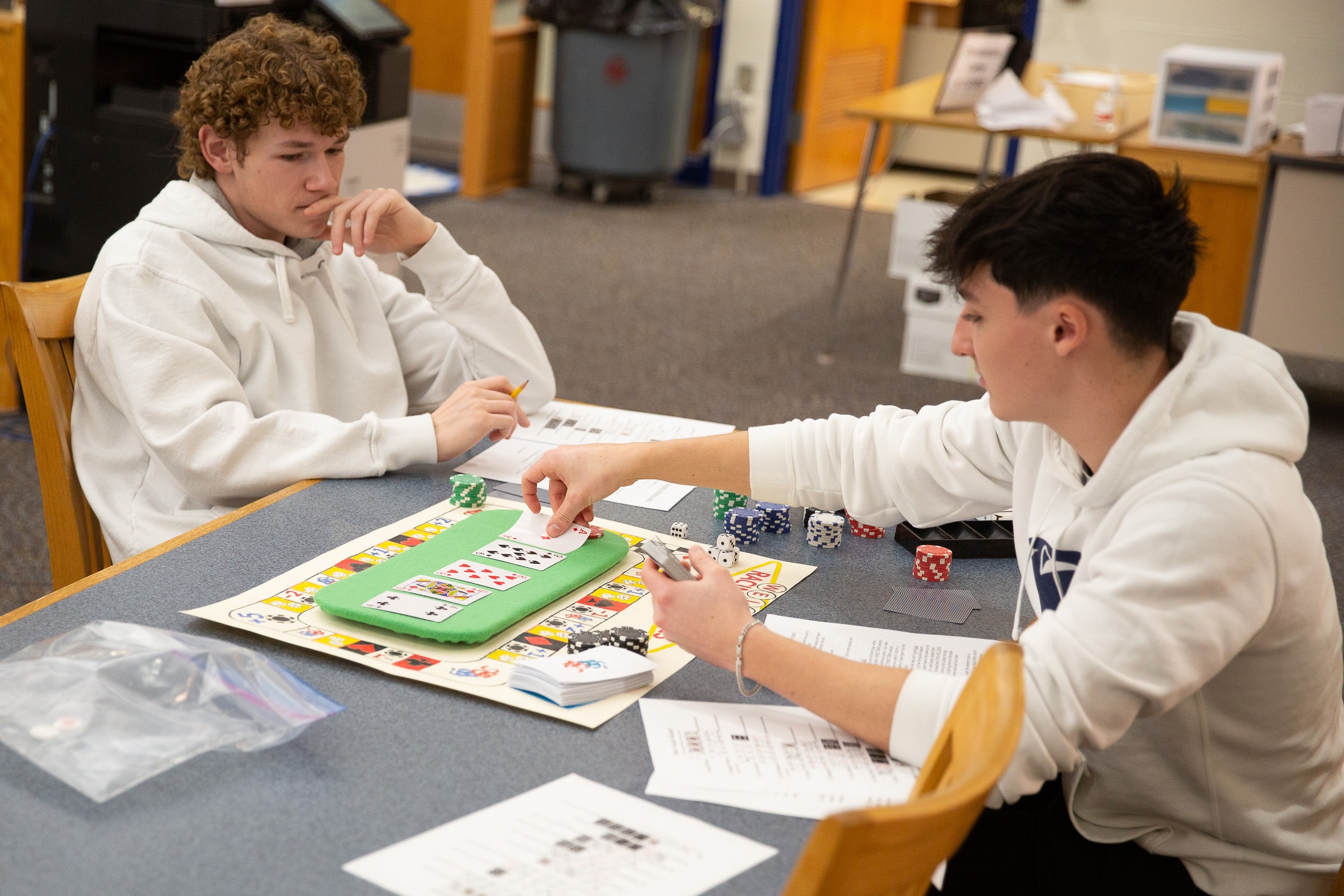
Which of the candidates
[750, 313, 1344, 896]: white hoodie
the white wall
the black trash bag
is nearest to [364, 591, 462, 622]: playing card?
[750, 313, 1344, 896]: white hoodie

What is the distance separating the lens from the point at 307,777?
1.01 meters

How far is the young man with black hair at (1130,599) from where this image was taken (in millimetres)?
1024

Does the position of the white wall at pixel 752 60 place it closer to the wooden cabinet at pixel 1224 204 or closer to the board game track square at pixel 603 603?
the wooden cabinet at pixel 1224 204

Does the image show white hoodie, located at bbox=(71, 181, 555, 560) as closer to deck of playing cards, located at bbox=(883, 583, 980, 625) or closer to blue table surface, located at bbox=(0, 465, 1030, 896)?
blue table surface, located at bbox=(0, 465, 1030, 896)

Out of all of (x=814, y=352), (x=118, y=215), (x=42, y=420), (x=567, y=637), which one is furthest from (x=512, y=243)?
(x=567, y=637)

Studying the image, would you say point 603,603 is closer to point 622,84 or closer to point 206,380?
point 206,380

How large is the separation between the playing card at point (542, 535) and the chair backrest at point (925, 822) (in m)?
0.60

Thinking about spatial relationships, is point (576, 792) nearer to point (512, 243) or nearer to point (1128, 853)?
point (1128, 853)

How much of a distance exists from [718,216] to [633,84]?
809 millimetres

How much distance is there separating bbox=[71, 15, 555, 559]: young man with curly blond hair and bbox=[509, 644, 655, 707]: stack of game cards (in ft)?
1.85

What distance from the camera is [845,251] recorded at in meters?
4.65

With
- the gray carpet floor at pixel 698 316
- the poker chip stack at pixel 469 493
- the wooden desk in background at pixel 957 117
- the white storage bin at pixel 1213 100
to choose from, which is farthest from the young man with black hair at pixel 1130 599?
the white storage bin at pixel 1213 100

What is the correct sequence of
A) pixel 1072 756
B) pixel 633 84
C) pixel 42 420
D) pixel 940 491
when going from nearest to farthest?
pixel 1072 756 < pixel 940 491 < pixel 42 420 < pixel 633 84

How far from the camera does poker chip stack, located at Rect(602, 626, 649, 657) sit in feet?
4.02
